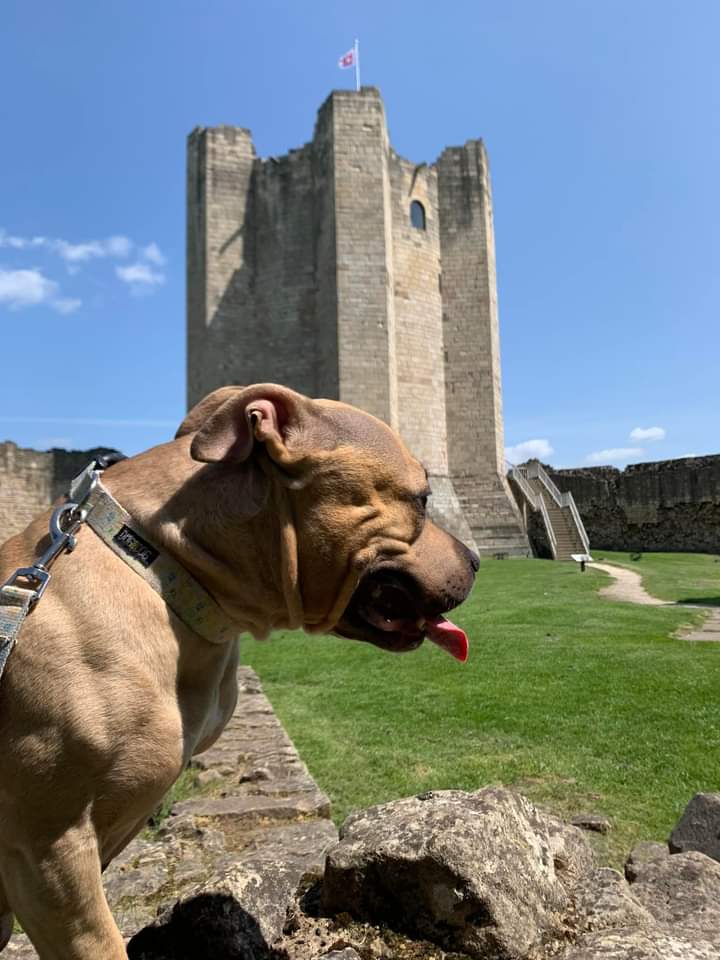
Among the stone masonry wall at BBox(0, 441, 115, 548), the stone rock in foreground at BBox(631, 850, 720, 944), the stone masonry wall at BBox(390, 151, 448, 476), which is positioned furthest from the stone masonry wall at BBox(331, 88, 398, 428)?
the stone rock in foreground at BBox(631, 850, 720, 944)

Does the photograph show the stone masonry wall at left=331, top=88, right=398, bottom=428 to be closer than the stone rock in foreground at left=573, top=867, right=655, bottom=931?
No

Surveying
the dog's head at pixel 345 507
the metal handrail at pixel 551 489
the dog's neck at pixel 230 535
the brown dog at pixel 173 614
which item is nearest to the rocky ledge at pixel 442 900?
the brown dog at pixel 173 614

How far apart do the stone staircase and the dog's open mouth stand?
22.5 metres

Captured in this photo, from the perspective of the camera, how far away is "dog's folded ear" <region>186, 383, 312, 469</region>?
4.62 ft

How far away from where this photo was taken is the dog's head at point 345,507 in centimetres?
144

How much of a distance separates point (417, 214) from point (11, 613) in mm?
28134

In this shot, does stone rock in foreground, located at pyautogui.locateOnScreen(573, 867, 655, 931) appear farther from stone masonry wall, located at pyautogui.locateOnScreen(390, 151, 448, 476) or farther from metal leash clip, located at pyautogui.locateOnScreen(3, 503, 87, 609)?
stone masonry wall, located at pyautogui.locateOnScreen(390, 151, 448, 476)

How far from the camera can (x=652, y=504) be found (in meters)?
30.5

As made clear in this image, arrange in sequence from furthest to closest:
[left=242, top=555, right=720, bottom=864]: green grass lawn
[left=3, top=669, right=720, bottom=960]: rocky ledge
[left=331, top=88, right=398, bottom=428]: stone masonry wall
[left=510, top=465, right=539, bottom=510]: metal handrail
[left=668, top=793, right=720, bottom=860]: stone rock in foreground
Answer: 1. [left=510, top=465, right=539, bottom=510]: metal handrail
2. [left=331, top=88, right=398, bottom=428]: stone masonry wall
3. [left=242, top=555, right=720, bottom=864]: green grass lawn
4. [left=668, top=793, right=720, bottom=860]: stone rock in foreground
5. [left=3, top=669, right=720, bottom=960]: rocky ledge

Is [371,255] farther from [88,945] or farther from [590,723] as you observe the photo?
[88,945]

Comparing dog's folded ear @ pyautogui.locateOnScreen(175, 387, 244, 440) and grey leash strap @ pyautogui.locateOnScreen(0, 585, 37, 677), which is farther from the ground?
dog's folded ear @ pyautogui.locateOnScreen(175, 387, 244, 440)

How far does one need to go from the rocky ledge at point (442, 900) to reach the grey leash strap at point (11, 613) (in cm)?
114

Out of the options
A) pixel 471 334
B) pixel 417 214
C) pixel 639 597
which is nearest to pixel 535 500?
pixel 471 334

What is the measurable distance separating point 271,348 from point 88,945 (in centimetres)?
2566
